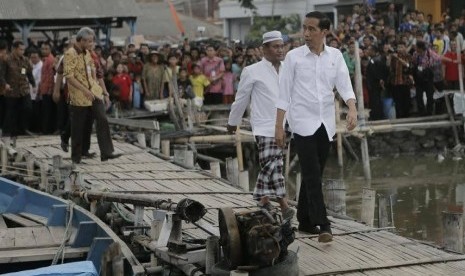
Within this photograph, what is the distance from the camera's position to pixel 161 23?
3862 cm

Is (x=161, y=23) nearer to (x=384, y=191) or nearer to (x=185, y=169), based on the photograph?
(x=384, y=191)

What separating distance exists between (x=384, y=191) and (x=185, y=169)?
16.7ft

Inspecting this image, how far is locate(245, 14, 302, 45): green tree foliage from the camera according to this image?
33.7m

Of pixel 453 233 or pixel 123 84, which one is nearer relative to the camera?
pixel 453 233

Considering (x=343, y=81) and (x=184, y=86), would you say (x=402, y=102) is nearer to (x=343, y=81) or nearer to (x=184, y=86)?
(x=184, y=86)

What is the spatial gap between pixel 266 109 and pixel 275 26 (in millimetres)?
24828

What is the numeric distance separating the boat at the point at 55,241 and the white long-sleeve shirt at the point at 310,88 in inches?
68.0

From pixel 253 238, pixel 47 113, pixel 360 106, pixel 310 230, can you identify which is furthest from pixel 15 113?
pixel 253 238

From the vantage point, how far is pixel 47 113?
18.5 meters

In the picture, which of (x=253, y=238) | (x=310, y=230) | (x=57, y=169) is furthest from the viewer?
(x=57, y=169)

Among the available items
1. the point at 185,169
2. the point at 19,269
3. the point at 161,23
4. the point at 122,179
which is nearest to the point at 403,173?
the point at 185,169

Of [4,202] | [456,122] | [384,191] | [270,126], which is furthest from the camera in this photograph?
[456,122]

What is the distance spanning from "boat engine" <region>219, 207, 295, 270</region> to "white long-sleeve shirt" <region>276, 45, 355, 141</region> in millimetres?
1287

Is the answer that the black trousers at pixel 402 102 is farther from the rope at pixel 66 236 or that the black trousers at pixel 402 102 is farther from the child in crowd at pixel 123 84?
the rope at pixel 66 236
